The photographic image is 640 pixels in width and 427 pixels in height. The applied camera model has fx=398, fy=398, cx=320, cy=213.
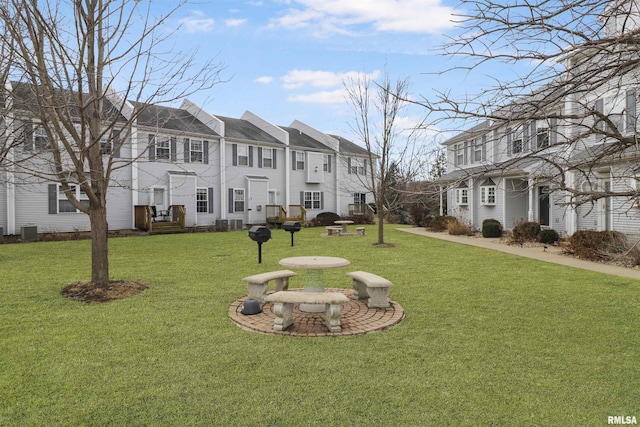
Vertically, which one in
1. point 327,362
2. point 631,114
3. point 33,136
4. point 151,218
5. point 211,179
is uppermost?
point 33,136

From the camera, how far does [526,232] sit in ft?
52.0

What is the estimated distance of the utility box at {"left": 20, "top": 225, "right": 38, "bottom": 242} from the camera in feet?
56.3

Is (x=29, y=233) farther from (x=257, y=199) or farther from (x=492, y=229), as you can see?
(x=492, y=229)

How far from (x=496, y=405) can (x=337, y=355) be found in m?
1.65

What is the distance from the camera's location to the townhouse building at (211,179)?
18625 millimetres

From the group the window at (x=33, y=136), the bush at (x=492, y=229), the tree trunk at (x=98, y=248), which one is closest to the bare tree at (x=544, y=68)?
the tree trunk at (x=98, y=248)

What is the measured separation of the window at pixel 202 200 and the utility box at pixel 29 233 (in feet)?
27.6

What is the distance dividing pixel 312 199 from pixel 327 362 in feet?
85.3

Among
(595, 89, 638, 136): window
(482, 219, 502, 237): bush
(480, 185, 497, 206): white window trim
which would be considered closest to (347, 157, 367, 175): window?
(480, 185, 497, 206): white window trim

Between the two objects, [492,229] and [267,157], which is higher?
[267,157]

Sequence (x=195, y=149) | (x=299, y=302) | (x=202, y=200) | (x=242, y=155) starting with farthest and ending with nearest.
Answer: (x=242, y=155), (x=202, y=200), (x=195, y=149), (x=299, y=302)

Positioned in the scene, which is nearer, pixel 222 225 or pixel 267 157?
pixel 222 225

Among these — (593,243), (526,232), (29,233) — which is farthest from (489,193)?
(29,233)

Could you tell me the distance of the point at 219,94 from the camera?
779 cm
